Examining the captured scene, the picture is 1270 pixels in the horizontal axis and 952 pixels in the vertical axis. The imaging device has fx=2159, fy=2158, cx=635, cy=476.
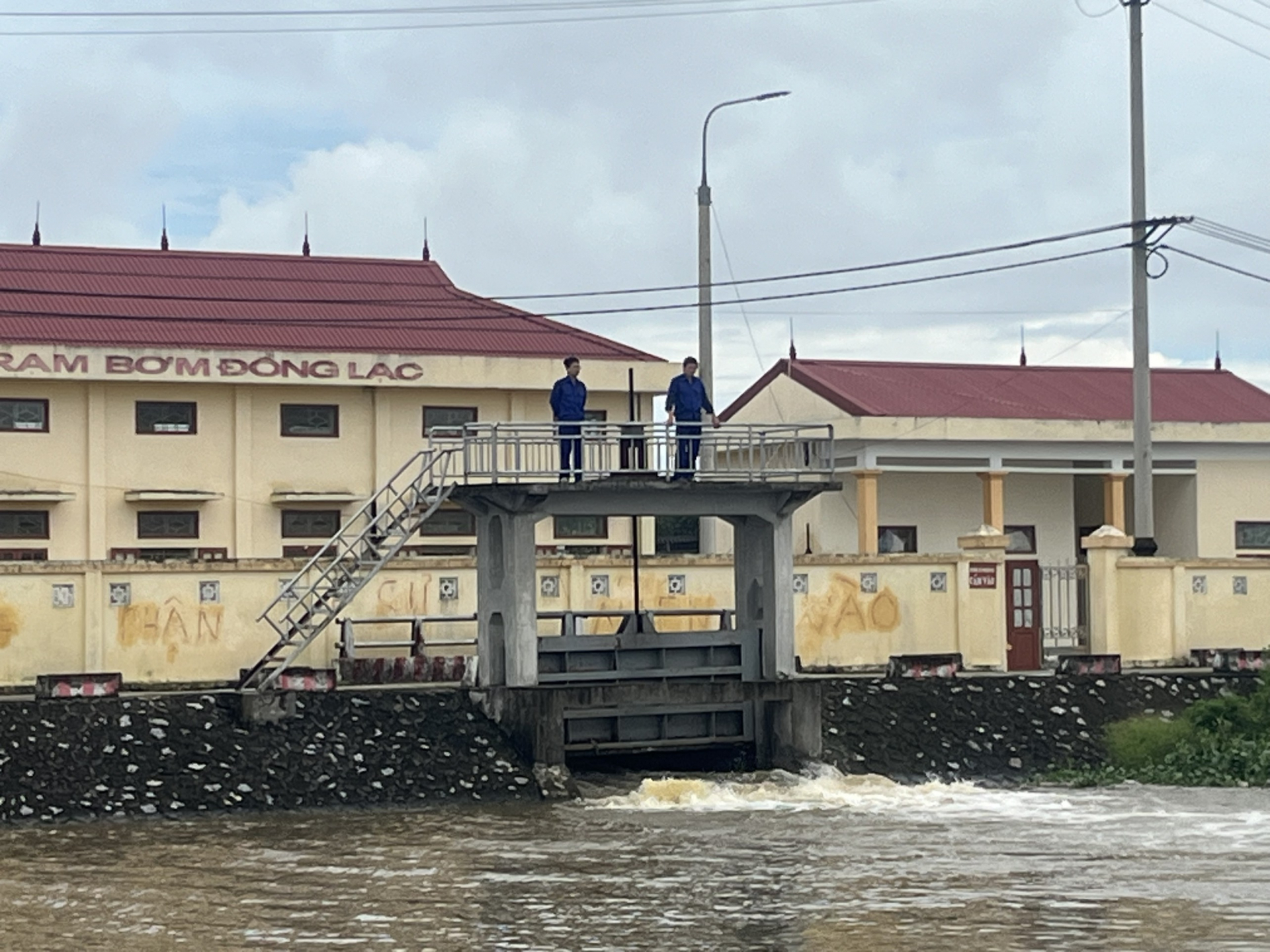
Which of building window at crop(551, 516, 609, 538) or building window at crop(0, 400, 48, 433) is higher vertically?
building window at crop(0, 400, 48, 433)

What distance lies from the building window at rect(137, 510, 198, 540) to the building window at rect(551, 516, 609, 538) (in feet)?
24.9

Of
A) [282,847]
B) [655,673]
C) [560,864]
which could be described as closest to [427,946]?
[560,864]

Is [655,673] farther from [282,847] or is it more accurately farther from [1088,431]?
[1088,431]

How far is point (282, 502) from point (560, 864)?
23608 mm

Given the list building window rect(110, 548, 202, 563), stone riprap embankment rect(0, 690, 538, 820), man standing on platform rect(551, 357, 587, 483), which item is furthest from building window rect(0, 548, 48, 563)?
man standing on platform rect(551, 357, 587, 483)

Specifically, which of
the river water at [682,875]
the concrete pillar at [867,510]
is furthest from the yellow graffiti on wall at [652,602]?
the concrete pillar at [867,510]

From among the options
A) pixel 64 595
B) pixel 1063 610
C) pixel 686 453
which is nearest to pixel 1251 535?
pixel 1063 610

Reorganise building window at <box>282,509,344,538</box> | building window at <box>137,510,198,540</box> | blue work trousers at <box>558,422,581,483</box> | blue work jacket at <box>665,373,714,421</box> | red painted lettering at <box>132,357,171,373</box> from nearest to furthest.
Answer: blue work trousers at <box>558,422,581,483</box> < blue work jacket at <box>665,373,714,421</box> < red painted lettering at <box>132,357,171,373</box> < building window at <box>137,510,198,540</box> < building window at <box>282,509,344,538</box>

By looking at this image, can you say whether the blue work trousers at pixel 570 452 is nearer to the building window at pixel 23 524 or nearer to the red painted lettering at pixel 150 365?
the red painted lettering at pixel 150 365

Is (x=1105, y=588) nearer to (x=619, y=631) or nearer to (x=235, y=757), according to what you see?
(x=619, y=631)

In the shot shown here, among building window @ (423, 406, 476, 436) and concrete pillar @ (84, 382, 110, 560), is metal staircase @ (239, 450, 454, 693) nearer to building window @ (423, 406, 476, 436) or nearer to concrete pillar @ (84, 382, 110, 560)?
concrete pillar @ (84, 382, 110, 560)

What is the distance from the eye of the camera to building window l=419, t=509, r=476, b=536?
45.5 metres

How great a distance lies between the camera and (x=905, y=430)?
45625 mm

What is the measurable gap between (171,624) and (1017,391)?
77.0ft
